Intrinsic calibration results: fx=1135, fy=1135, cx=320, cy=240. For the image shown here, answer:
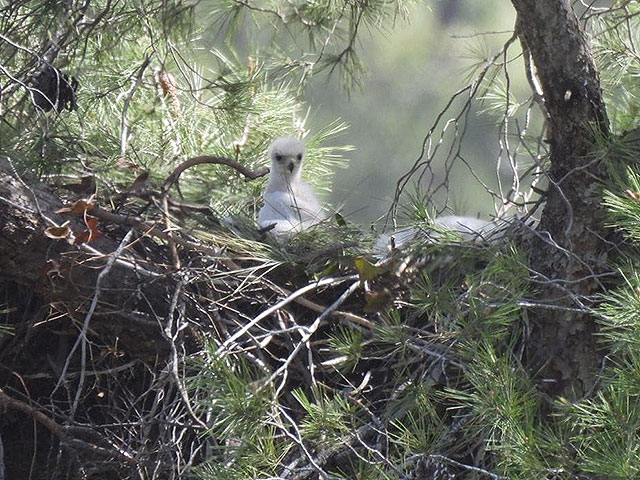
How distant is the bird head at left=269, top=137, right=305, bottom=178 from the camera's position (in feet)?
12.1

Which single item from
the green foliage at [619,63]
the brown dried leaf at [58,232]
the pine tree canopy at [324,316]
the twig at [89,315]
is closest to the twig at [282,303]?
the pine tree canopy at [324,316]

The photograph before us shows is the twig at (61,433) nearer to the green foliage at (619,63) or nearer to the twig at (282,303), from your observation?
the twig at (282,303)

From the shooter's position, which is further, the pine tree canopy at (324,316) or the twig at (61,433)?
the twig at (61,433)

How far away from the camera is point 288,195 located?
3.49 m

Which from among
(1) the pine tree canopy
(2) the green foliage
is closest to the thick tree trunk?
(1) the pine tree canopy

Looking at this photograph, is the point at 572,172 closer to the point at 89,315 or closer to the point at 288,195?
the point at 89,315

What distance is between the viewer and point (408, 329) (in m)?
2.37

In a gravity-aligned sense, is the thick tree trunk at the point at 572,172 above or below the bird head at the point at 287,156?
below

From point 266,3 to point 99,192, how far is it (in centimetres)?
104

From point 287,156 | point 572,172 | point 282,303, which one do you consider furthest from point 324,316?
point 287,156

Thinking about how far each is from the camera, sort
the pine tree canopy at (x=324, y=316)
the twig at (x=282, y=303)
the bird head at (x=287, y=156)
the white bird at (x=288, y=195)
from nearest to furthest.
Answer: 1. the pine tree canopy at (x=324, y=316)
2. the twig at (x=282, y=303)
3. the white bird at (x=288, y=195)
4. the bird head at (x=287, y=156)

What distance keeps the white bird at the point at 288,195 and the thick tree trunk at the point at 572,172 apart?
2.89 ft

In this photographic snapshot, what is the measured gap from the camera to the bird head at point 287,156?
3678 mm

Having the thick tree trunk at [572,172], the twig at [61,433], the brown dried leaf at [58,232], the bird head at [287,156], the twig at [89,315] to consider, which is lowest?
the twig at [61,433]
